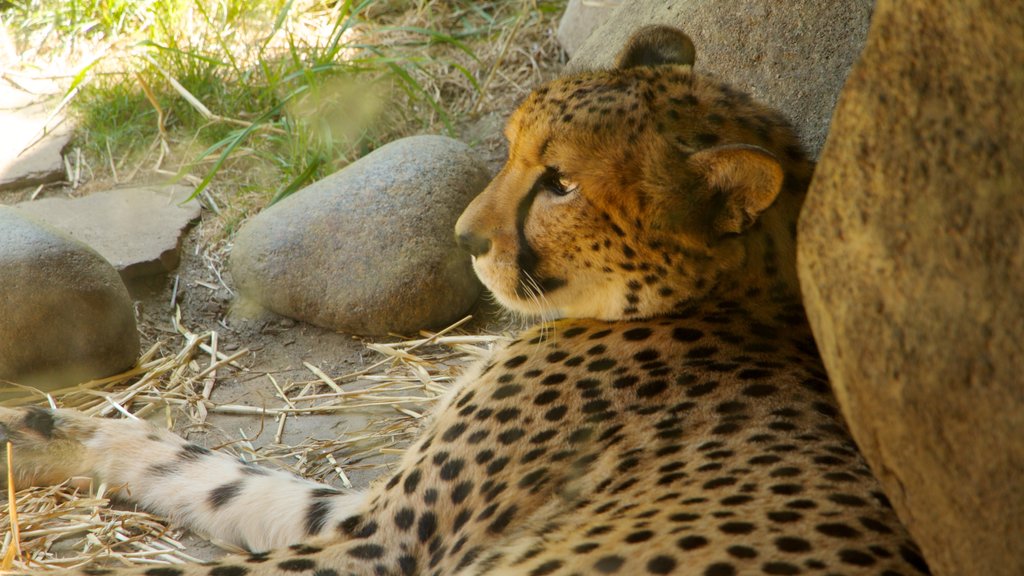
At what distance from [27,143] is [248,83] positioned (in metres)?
0.92

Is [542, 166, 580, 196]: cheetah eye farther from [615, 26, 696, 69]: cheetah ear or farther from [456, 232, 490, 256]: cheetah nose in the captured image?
[615, 26, 696, 69]: cheetah ear

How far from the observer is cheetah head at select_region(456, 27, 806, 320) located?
7.12 ft

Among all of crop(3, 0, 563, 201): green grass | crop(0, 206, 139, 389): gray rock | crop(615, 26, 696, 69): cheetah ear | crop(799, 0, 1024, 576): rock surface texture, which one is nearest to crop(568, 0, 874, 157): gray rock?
crop(615, 26, 696, 69): cheetah ear

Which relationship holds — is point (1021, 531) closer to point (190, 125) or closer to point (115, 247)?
point (115, 247)

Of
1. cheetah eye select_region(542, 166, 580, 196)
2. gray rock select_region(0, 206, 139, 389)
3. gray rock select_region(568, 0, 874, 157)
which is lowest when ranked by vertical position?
gray rock select_region(0, 206, 139, 389)

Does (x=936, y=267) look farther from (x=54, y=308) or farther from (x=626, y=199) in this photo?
(x=54, y=308)

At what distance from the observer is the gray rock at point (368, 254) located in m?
3.59

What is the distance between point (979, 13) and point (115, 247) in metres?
3.14

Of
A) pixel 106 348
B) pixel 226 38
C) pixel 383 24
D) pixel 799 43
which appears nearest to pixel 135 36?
pixel 226 38

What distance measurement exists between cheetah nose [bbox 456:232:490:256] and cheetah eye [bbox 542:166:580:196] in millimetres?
181

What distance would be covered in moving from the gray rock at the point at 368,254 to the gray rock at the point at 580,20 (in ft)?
3.47

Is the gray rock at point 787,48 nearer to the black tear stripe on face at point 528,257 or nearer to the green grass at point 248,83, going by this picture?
the black tear stripe on face at point 528,257

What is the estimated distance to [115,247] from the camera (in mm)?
3766

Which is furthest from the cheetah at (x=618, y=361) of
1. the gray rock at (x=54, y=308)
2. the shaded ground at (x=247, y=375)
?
the gray rock at (x=54, y=308)
